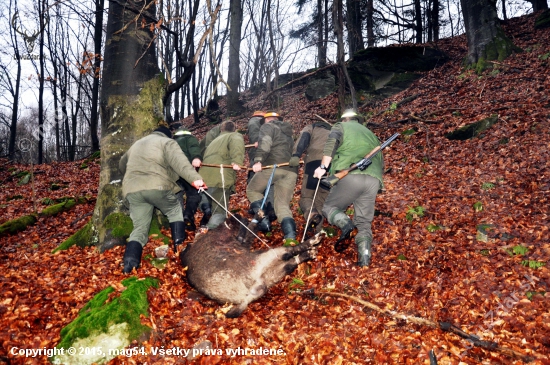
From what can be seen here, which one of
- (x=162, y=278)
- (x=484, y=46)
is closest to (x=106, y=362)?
(x=162, y=278)

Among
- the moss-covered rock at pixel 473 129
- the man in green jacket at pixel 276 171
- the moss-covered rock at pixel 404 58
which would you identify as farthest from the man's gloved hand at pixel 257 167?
the moss-covered rock at pixel 404 58

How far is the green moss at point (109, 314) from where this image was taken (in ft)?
11.4

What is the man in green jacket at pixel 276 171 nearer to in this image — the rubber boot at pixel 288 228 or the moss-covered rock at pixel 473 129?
the rubber boot at pixel 288 228

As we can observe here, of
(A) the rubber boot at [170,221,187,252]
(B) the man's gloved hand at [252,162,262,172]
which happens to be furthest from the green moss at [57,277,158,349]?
(B) the man's gloved hand at [252,162,262,172]

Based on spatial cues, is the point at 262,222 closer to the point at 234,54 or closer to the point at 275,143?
the point at 275,143

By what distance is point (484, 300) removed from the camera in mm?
4020

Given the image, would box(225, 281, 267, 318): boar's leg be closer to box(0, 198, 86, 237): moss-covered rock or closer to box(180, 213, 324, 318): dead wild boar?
box(180, 213, 324, 318): dead wild boar

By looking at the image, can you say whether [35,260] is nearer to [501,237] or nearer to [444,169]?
[501,237]

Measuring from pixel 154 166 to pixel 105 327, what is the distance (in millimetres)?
2485

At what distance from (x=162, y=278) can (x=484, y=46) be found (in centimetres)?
1461

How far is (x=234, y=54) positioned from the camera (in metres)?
20.3

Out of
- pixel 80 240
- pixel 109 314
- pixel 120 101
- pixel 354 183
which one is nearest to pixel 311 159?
pixel 354 183

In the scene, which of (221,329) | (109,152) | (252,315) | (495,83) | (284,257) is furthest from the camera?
(495,83)

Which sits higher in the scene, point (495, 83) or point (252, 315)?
Answer: point (495, 83)
